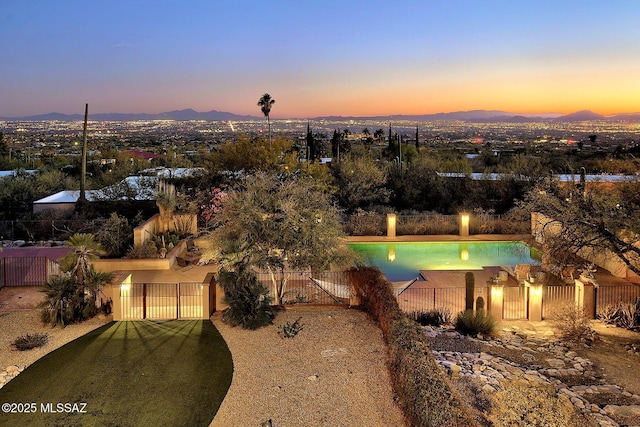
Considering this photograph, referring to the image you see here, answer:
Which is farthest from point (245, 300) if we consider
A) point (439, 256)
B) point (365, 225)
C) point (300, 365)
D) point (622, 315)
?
point (365, 225)

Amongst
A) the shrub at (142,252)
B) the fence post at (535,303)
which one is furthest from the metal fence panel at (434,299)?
the shrub at (142,252)

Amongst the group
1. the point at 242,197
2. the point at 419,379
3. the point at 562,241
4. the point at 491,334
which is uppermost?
the point at 242,197

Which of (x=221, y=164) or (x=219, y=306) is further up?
(x=221, y=164)

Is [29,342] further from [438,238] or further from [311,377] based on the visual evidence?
[438,238]

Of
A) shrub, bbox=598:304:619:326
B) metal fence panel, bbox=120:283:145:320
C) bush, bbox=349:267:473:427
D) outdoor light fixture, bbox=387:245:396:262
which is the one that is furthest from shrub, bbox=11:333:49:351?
outdoor light fixture, bbox=387:245:396:262

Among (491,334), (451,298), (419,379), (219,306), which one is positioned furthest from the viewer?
(451,298)

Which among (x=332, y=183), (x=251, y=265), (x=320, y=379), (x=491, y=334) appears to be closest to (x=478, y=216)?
(x=332, y=183)

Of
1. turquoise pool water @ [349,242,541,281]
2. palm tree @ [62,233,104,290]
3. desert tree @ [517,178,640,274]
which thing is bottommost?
turquoise pool water @ [349,242,541,281]

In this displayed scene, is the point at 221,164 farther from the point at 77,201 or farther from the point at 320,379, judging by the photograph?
the point at 320,379

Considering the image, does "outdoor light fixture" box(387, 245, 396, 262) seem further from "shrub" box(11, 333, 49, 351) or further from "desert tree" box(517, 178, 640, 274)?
"shrub" box(11, 333, 49, 351)
